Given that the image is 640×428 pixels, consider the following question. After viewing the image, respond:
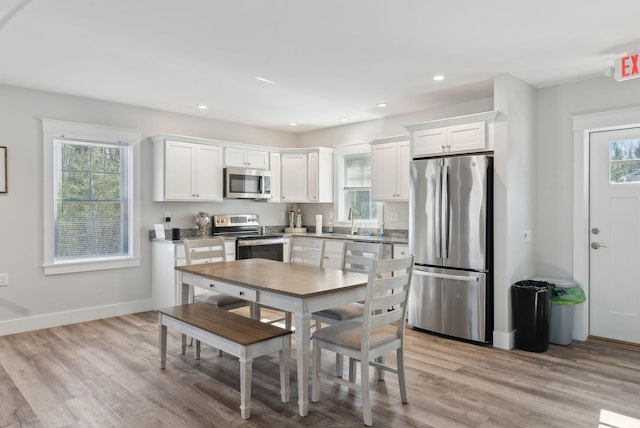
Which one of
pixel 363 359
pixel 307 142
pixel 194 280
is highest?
pixel 307 142

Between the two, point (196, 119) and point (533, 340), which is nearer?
point (533, 340)

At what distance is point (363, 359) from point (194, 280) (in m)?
1.65

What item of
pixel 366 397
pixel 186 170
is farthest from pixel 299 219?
pixel 366 397

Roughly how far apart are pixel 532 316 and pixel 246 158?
4.14 metres

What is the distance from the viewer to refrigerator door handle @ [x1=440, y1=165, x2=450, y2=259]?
421 centimetres

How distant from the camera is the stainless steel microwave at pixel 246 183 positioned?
19.1 ft

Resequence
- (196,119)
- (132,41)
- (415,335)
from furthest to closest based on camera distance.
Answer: (196,119) < (415,335) < (132,41)

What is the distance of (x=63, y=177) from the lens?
4.84 meters

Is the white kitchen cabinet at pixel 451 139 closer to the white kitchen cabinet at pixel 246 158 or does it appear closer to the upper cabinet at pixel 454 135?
the upper cabinet at pixel 454 135

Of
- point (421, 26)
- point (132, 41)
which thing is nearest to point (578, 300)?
point (421, 26)

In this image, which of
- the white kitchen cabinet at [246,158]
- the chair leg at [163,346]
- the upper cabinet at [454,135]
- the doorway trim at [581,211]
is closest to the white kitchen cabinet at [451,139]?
the upper cabinet at [454,135]

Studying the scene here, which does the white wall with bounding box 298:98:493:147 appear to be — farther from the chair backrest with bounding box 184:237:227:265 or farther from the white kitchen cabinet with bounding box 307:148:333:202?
the chair backrest with bounding box 184:237:227:265

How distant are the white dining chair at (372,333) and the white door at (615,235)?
105 inches

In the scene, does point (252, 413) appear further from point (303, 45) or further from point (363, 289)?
point (303, 45)
